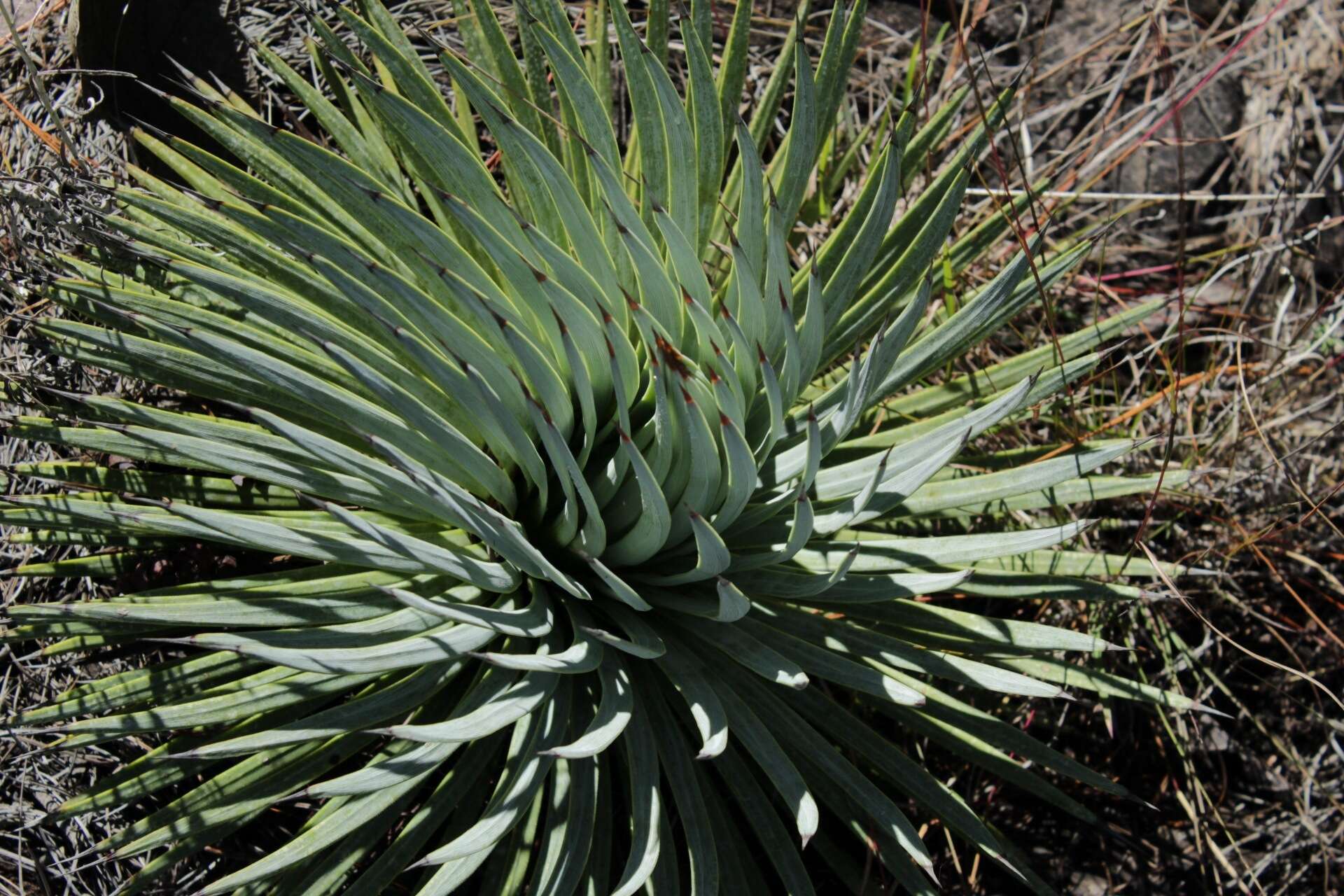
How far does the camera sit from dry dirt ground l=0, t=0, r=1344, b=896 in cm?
191

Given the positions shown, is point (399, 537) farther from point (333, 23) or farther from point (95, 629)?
point (333, 23)

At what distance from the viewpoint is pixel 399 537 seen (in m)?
1.25

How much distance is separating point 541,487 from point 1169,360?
1.54 metres

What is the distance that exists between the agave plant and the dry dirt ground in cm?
29

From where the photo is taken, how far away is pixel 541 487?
143 cm

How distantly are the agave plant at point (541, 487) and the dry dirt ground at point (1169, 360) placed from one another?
0.29 meters

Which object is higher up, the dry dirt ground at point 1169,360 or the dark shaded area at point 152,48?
the dark shaded area at point 152,48

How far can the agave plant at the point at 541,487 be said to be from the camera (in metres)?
1.32

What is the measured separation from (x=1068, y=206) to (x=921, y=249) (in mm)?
1043

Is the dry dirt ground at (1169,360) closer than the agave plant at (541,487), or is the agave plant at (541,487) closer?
the agave plant at (541,487)

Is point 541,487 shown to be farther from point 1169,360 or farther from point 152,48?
point 1169,360

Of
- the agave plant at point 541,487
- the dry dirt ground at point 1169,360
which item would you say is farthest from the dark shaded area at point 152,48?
the agave plant at point 541,487

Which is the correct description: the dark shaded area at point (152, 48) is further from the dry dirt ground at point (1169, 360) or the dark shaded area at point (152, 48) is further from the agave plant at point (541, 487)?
the agave plant at point (541, 487)

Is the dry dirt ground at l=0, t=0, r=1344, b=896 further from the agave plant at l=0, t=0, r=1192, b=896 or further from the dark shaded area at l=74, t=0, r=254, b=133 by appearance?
the agave plant at l=0, t=0, r=1192, b=896
